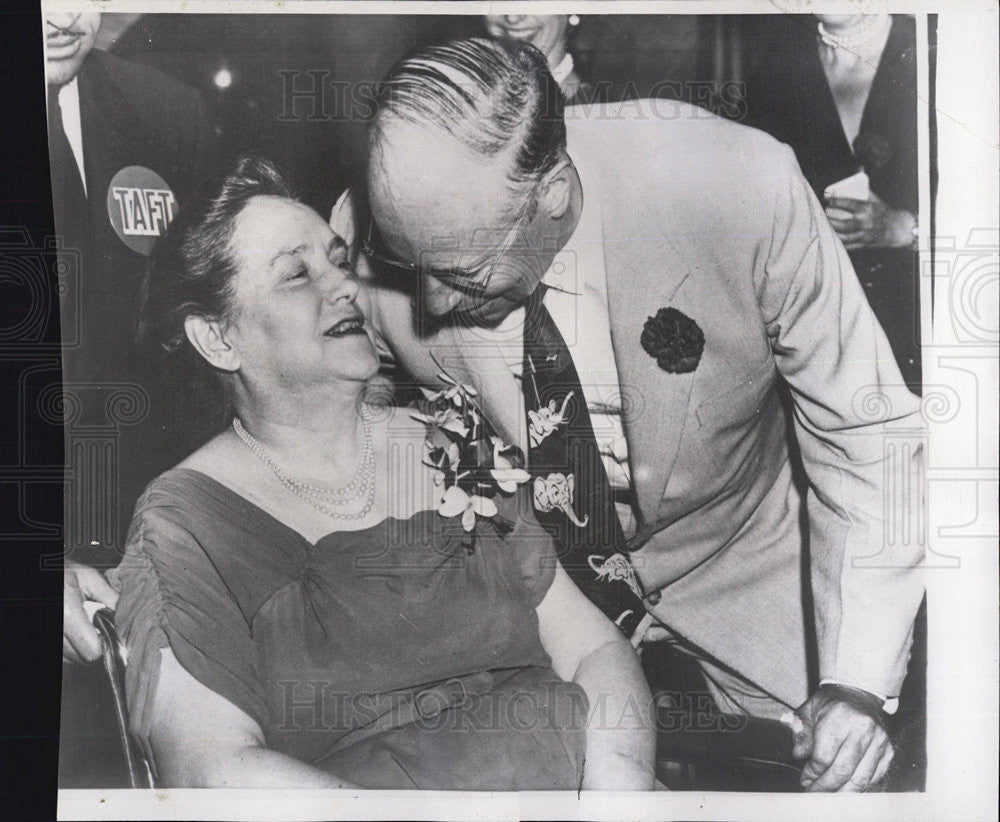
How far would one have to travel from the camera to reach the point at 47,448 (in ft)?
7.59

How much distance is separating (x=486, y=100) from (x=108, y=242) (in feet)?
3.34

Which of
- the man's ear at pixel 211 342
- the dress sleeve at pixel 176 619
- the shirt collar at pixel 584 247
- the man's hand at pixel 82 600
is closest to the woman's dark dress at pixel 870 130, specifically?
the shirt collar at pixel 584 247

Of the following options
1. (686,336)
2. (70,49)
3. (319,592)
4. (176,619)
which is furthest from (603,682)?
(70,49)

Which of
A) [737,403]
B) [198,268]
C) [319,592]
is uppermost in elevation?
[198,268]

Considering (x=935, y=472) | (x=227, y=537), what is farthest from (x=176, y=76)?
(x=935, y=472)

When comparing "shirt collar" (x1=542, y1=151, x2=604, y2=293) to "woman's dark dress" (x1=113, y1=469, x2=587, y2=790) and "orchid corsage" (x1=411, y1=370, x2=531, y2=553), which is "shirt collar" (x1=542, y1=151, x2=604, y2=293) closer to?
"orchid corsage" (x1=411, y1=370, x2=531, y2=553)

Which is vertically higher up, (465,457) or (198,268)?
(198,268)

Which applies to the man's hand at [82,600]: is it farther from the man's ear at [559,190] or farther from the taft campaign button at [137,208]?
the man's ear at [559,190]

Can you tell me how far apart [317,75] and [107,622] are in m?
1.48

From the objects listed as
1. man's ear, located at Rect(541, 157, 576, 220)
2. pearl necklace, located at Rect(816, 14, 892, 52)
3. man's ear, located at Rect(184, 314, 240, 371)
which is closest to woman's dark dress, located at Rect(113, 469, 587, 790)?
man's ear, located at Rect(184, 314, 240, 371)

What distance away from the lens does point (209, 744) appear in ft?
7.35

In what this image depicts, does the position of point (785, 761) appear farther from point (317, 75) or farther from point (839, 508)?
point (317, 75)

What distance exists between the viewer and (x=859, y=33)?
2322mm

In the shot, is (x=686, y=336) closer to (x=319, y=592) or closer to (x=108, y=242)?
(x=319, y=592)
